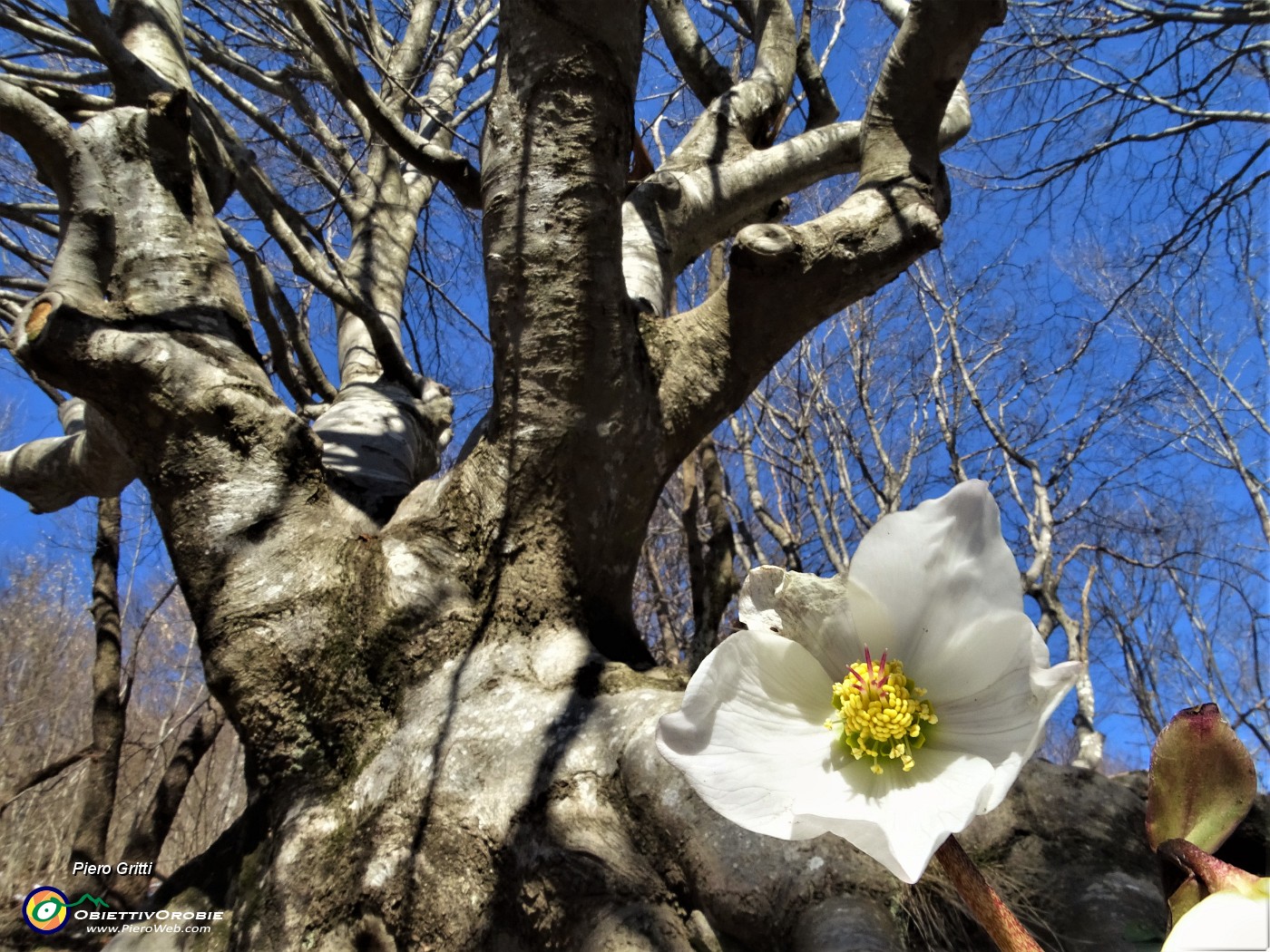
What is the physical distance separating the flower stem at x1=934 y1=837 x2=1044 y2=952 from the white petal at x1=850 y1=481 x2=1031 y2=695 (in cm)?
13

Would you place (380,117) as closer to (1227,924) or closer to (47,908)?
(1227,924)

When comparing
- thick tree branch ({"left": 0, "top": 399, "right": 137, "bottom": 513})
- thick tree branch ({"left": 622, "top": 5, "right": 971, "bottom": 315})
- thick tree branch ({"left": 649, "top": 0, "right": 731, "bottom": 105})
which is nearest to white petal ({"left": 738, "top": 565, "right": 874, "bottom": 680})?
thick tree branch ({"left": 622, "top": 5, "right": 971, "bottom": 315})

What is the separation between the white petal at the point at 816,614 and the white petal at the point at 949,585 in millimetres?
15

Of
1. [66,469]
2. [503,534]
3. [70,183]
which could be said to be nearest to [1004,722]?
[503,534]

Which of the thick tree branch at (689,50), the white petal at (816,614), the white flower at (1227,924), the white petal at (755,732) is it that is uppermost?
the thick tree branch at (689,50)

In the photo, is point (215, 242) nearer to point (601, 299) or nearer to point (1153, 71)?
point (601, 299)

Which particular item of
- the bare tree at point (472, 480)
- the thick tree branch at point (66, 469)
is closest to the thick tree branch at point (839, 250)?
the bare tree at point (472, 480)

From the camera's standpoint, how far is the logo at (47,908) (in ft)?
6.69

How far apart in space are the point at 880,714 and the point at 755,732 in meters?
0.09

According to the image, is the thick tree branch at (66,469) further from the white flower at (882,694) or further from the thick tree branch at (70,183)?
the white flower at (882,694)

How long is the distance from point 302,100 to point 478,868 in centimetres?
428

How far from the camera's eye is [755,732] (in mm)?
527

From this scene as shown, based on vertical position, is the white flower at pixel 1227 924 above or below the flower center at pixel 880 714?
below

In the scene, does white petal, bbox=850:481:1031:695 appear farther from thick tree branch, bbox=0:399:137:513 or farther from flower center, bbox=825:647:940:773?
thick tree branch, bbox=0:399:137:513
